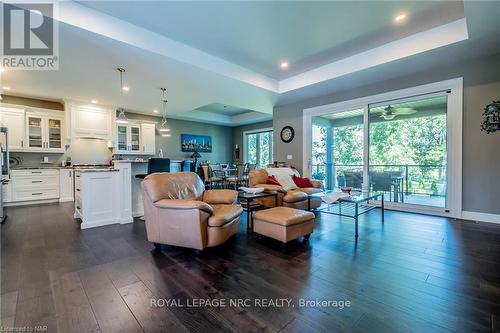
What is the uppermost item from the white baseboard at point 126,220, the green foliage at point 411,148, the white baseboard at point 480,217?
the green foliage at point 411,148

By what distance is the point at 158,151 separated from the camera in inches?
312

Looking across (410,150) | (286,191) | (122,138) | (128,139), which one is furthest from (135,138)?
(410,150)

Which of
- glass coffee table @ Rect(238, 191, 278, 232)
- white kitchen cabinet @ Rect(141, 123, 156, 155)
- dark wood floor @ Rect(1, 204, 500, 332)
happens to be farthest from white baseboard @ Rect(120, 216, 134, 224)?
white kitchen cabinet @ Rect(141, 123, 156, 155)

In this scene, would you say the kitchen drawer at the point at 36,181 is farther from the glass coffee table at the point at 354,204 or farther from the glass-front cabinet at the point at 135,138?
the glass coffee table at the point at 354,204

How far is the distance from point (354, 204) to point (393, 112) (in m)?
2.16

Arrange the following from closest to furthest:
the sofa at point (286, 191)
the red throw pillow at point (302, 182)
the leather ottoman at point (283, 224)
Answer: the leather ottoman at point (283, 224) < the sofa at point (286, 191) < the red throw pillow at point (302, 182)

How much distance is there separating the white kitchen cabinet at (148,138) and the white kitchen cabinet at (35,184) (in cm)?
231

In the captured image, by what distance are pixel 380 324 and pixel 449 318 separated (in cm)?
46

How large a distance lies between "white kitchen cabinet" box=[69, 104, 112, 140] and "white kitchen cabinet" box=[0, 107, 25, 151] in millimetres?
1015

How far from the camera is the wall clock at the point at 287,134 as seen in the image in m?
6.16

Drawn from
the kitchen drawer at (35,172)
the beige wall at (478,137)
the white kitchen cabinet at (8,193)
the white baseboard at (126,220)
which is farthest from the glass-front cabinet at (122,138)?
the beige wall at (478,137)

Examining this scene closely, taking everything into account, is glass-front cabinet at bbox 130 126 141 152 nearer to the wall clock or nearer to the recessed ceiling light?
the wall clock

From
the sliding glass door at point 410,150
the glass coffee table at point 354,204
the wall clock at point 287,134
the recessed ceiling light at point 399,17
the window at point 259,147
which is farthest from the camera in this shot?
the window at point 259,147

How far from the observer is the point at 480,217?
358cm
